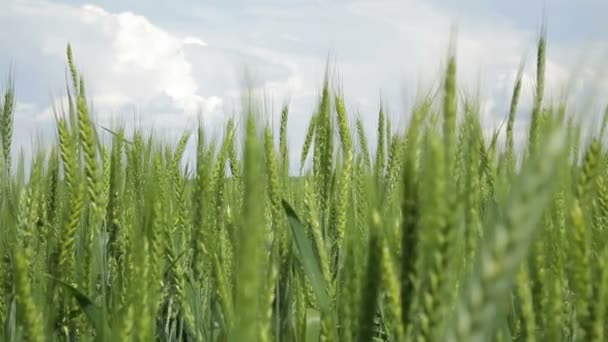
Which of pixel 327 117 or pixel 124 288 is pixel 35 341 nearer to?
pixel 124 288

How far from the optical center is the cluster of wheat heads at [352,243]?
2.08 ft

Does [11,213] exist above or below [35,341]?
above

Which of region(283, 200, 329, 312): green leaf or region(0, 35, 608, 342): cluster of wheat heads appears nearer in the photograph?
region(0, 35, 608, 342): cluster of wheat heads

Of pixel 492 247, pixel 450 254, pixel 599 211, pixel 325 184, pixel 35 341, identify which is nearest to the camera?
pixel 492 247

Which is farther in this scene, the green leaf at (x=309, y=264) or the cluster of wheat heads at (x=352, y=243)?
the green leaf at (x=309, y=264)

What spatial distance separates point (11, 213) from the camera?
66.1 inches

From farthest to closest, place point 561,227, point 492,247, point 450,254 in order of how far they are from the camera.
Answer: point 561,227 < point 450,254 < point 492,247

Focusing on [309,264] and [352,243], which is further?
[309,264]

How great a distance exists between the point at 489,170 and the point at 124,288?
0.97m

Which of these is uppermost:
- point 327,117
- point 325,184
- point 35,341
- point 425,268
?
point 327,117

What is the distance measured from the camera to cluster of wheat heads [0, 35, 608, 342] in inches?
24.9

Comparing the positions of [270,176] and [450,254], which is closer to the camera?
[450,254]

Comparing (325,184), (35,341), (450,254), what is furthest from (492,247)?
(325,184)

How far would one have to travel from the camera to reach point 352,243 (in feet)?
3.55
